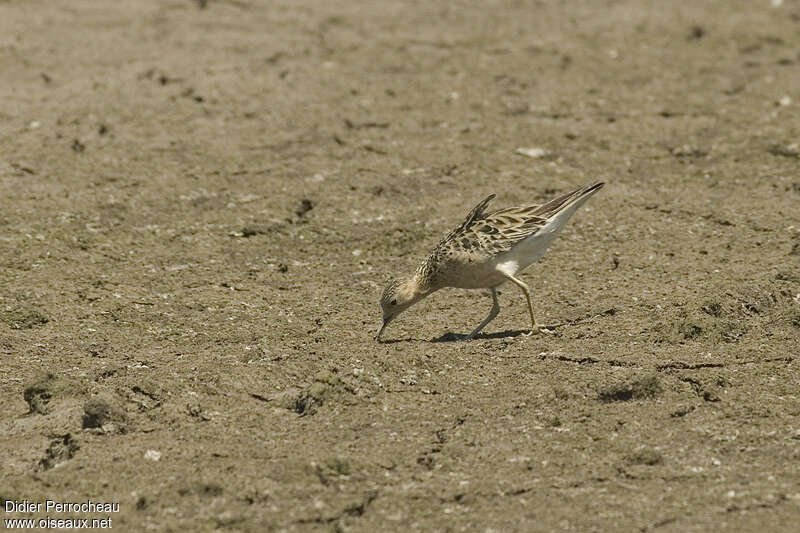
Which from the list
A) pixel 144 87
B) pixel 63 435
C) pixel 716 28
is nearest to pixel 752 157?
pixel 716 28

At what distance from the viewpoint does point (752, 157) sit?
968 cm

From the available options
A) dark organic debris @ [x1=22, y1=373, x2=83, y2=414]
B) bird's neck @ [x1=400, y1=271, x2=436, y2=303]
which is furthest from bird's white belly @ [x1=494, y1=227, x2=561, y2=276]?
dark organic debris @ [x1=22, y1=373, x2=83, y2=414]

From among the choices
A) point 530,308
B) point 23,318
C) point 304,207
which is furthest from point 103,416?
point 304,207

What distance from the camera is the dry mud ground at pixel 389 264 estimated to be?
5.60 metres

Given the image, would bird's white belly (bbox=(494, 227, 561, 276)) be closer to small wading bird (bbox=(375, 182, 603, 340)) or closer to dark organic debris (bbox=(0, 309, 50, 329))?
small wading bird (bbox=(375, 182, 603, 340))

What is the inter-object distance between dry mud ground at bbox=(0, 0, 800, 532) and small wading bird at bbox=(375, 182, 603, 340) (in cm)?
29

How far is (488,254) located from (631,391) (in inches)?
53.4

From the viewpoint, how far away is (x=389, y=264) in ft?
27.1

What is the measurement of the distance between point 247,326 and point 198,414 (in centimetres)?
120

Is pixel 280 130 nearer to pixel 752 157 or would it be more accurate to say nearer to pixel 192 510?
pixel 752 157

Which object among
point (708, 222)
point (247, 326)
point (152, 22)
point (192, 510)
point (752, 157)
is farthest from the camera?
point (152, 22)

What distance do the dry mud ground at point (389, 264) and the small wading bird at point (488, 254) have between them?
29cm

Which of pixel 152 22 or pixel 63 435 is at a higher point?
pixel 152 22

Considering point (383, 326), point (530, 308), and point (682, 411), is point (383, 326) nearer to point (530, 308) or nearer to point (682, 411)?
point (530, 308)
